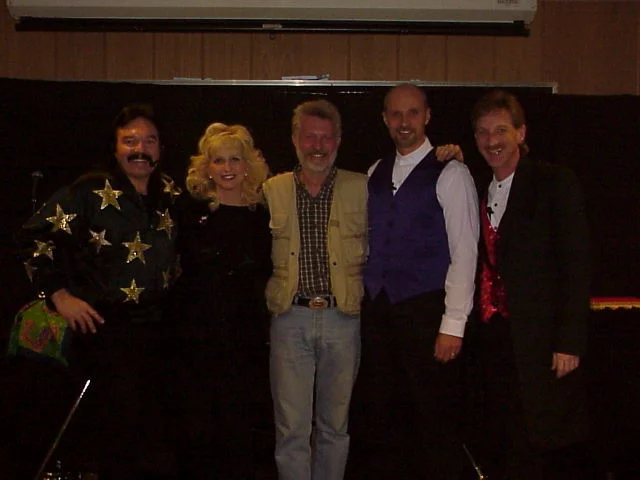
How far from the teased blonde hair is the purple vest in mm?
492

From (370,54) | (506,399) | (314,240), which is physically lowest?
(506,399)

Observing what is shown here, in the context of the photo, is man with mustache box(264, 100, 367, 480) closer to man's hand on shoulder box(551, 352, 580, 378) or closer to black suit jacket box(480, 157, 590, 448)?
black suit jacket box(480, 157, 590, 448)

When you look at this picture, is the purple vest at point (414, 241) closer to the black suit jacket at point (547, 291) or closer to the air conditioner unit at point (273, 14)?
the black suit jacket at point (547, 291)

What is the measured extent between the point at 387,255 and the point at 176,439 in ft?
3.25

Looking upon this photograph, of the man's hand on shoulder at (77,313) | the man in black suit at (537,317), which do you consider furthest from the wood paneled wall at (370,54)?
the man's hand on shoulder at (77,313)

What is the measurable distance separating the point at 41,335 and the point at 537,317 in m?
1.68

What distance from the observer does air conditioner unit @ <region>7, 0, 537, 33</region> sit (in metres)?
3.46

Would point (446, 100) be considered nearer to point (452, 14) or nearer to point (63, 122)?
point (452, 14)

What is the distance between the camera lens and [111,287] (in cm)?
224

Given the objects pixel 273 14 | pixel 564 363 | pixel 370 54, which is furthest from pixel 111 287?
pixel 370 54

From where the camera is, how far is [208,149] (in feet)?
8.43

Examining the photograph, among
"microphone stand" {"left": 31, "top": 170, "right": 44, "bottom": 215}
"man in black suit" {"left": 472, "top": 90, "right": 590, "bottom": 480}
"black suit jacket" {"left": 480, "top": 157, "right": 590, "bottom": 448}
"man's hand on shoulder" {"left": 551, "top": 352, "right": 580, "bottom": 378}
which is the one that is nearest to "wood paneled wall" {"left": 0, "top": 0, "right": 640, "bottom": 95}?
"microphone stand" {"left": 31, "top": 170, "right": 44, "bottom": 215}

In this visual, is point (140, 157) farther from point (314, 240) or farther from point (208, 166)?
point (314, 240)

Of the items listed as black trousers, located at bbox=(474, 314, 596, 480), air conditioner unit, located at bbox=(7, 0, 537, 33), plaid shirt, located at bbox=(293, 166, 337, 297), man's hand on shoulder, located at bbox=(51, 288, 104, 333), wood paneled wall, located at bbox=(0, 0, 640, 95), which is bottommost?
black trousers, located at bbox=(474, 314, 596, 480)
